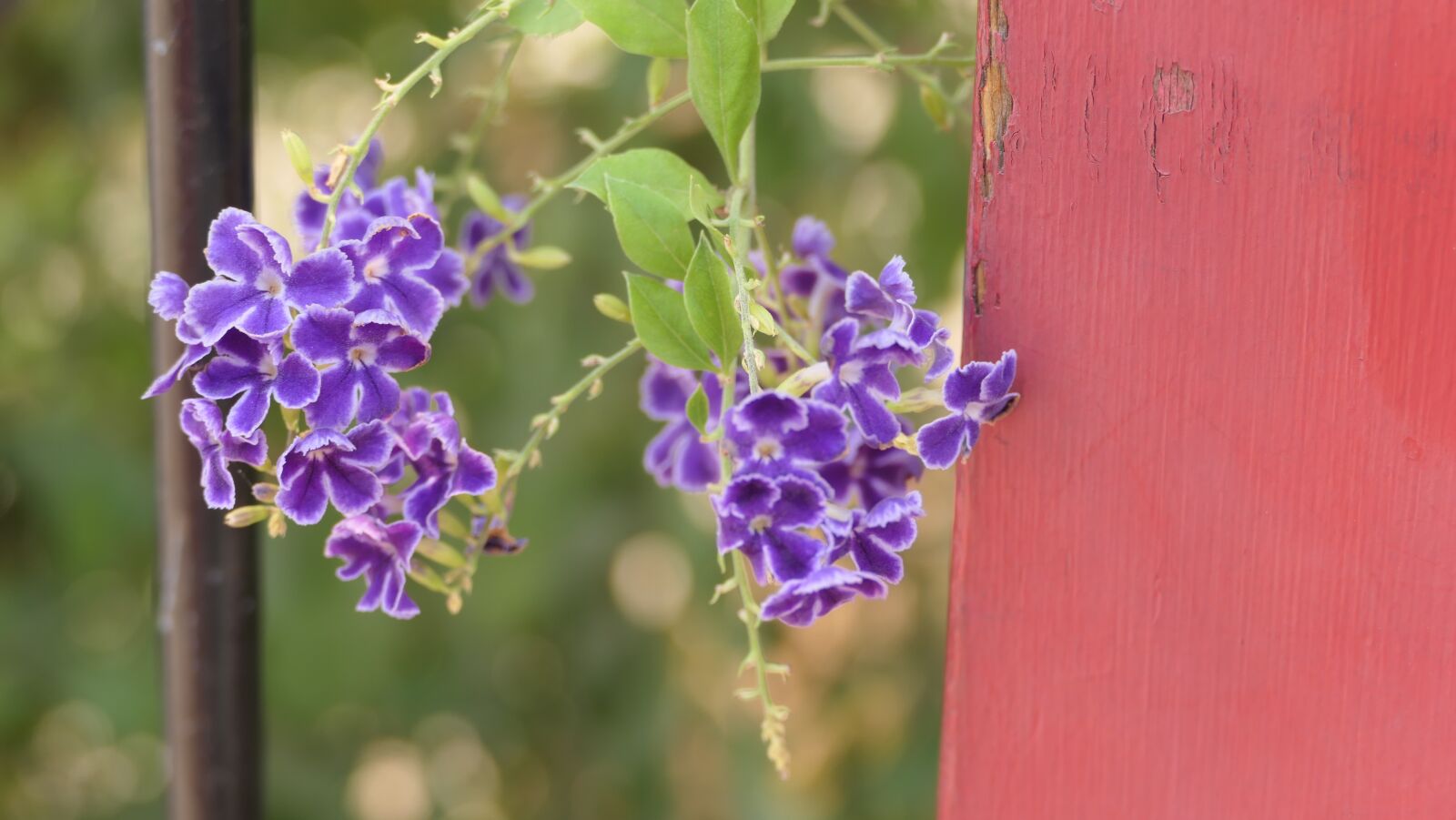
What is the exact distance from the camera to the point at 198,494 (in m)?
0.65

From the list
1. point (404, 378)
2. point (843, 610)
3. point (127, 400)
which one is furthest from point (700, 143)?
point (127, 400)

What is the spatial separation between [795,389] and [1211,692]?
21 cm

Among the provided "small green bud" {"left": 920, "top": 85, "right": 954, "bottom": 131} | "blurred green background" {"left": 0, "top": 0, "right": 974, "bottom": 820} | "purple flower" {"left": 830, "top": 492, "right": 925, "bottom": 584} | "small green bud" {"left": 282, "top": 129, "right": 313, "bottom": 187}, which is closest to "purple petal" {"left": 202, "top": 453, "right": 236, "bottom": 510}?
"small green bud" {"left": 282, "top": 129, "right": 313, "bottom": 187}

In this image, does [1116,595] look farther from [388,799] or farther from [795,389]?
[388,799]

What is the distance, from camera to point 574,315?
1.38 meters

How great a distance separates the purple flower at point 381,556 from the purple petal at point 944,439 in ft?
0.69

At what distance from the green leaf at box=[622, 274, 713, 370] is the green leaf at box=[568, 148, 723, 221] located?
38 mm

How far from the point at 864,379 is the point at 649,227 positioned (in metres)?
0.11

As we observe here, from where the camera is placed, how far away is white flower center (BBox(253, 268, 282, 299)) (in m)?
0.47

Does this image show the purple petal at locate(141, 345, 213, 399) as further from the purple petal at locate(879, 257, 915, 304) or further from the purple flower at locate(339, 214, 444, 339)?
the purple petal at locate(879, 257, 915, 304)

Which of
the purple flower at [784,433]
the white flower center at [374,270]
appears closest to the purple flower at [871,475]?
the purple flower at [784,433]

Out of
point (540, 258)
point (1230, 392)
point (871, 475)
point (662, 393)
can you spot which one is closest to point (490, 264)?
point (540, 258)

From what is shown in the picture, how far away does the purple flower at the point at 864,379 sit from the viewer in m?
0.49

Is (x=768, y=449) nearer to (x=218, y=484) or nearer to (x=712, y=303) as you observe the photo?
(x=712, y=303)
